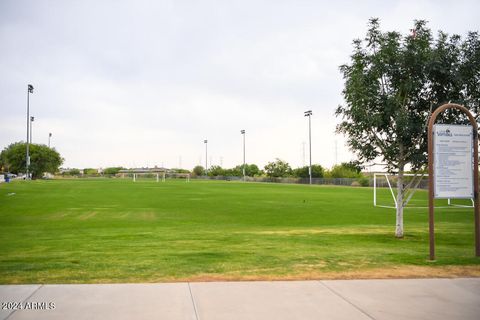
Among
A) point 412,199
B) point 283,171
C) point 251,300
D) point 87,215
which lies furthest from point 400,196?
point 283,171

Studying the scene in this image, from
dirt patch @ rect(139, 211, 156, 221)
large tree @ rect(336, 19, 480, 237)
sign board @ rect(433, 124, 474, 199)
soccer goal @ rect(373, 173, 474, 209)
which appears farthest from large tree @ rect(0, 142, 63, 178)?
sign board @ rect(433, 124, 474, 199)

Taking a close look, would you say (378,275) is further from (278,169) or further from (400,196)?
(278,169)

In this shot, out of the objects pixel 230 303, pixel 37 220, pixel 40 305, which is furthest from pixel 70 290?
pixel 37 220

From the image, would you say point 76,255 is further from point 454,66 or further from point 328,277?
point 454,66

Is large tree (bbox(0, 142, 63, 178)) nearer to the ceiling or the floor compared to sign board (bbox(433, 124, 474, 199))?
nearer to the ceiling

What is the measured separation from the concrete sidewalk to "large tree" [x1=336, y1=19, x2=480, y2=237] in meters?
8.05

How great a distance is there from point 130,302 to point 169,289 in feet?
2.72

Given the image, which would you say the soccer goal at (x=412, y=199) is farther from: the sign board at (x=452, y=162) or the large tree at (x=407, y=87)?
the sign board at (x=452, y=162)

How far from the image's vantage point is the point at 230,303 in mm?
6195

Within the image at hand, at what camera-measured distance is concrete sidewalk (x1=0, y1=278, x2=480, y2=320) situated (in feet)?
18.8

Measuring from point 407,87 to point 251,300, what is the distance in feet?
34.5

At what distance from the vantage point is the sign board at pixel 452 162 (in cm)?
1042

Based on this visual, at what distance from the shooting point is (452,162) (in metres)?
10.5

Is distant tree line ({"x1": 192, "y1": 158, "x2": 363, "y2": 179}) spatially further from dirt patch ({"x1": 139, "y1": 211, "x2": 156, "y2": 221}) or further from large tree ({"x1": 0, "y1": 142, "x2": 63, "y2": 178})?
large tree ({"x1": 0, "y1": 142, "x2": 63, "y2": 178})
